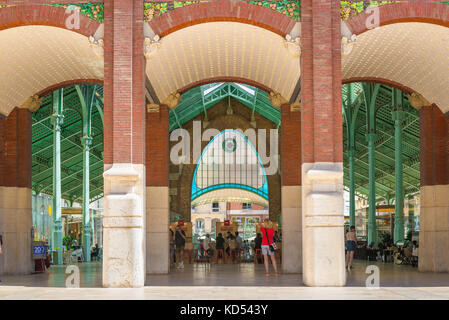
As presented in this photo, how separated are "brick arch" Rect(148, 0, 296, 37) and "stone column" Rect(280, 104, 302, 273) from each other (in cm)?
564

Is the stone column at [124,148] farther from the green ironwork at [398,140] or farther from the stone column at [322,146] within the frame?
the green ironwork at [398,140]

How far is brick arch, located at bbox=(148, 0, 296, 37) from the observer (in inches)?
577

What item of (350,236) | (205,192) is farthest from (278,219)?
(350,236)

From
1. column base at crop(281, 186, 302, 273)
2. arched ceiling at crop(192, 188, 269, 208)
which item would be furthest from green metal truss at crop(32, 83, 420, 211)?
column base at crop(281, 186, 302, 273)

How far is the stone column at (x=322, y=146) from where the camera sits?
13688mm

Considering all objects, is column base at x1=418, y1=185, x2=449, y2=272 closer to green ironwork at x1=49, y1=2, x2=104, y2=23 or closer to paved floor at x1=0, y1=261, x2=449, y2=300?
paved floor at x1=0, y1=261, x2=449, y2=300

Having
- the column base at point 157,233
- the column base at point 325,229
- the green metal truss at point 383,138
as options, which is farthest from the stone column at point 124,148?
the green metal truss at point 383,138

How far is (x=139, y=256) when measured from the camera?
13.9 metres

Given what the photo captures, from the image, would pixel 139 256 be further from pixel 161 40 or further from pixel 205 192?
pixel 205 192

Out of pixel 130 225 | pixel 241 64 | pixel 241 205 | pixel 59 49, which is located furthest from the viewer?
pixel 241 205

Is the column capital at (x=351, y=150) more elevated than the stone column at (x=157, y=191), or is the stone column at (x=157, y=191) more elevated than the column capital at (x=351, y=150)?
the column capital at (x=351, y=150)

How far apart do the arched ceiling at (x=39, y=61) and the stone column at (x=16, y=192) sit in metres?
0.63

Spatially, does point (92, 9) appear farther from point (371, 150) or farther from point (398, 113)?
point (371, 150)
